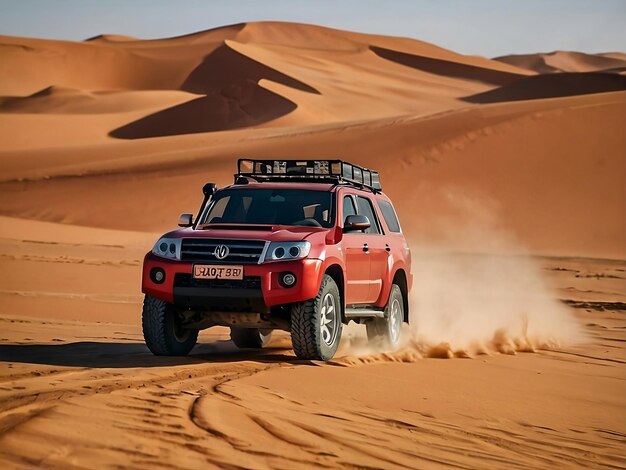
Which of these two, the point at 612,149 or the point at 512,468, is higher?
the point at 612,149

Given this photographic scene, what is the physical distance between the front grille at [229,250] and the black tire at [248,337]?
219 cm

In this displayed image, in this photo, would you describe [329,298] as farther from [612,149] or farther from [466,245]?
[612,149]

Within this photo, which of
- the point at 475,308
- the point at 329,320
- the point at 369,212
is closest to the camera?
the point at 329,320

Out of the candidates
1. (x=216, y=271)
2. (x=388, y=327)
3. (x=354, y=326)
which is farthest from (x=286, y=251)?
(x=354, y=326)

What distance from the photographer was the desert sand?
627 cm

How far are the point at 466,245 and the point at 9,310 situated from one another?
17455 mm

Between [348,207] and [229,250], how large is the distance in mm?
1885

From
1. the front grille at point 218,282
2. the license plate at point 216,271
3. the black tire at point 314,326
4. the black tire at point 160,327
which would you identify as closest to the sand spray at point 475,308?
the black tire at point 314,326

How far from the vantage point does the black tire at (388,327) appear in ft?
38.9

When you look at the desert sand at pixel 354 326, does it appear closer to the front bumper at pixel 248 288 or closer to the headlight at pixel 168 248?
the front bumper at pixel 248 288

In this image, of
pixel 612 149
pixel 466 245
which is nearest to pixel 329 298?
pixel 466 245

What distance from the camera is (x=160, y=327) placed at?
10070mm

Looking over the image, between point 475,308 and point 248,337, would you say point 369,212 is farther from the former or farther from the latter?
point 475,308

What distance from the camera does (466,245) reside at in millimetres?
30719
